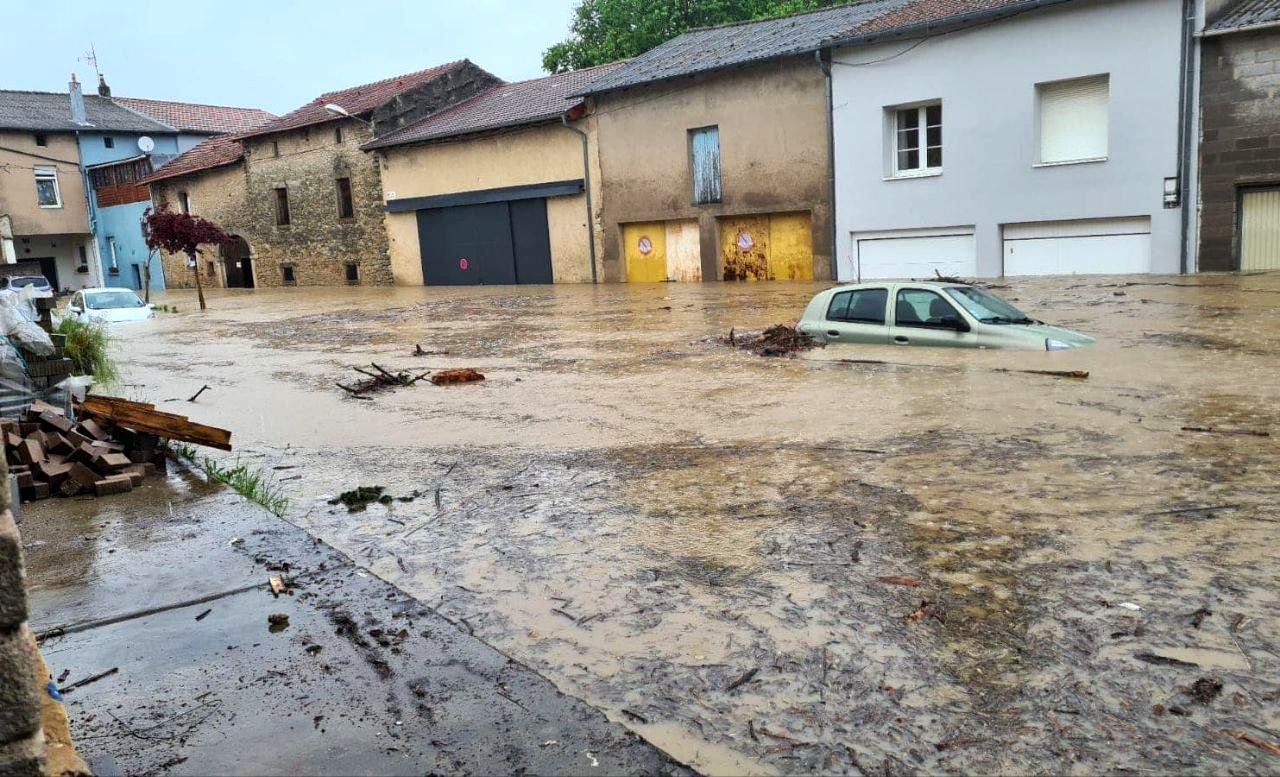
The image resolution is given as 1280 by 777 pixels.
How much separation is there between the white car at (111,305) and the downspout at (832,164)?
1769 cm

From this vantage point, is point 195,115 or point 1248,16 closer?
point 1248,16

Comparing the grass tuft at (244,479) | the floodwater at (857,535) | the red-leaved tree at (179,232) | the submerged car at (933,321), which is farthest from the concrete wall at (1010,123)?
the red-leaved tree at (179,232)

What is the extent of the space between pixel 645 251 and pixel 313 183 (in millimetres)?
17133

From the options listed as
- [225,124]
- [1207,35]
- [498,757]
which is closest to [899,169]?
[1207,35]

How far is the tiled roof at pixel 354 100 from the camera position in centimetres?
3672

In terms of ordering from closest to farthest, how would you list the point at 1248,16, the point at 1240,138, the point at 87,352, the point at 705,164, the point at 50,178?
the point at 87,352 < the point at 1248,16 < the point at 1240,138 < the point at 705,164 < the point at 50,178

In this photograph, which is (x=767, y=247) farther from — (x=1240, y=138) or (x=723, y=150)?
(x=1240, y=138)

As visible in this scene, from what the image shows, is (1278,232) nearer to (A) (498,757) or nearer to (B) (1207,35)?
(B) (1207,35)

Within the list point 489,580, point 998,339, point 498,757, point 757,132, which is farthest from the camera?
point 757,132

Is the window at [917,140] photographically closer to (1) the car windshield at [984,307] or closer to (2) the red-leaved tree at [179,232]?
(1) the car windshield at [984,307]

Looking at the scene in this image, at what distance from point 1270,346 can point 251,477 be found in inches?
424

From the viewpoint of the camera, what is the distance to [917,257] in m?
23.0

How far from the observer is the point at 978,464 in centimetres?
703

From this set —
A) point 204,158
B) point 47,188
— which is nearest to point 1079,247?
point 204,158
